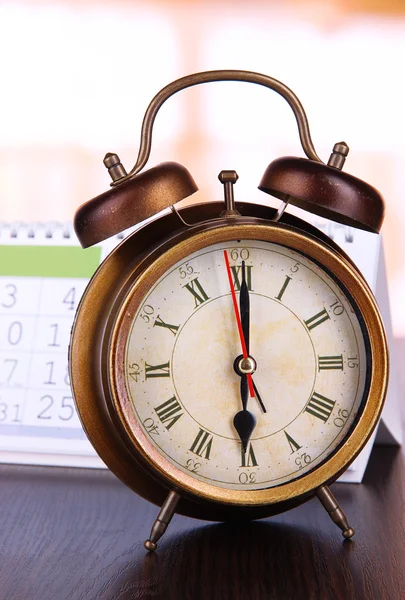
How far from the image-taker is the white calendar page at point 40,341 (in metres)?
1.12

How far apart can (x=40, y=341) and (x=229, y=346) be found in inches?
17.3

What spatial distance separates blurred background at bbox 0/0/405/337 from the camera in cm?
336

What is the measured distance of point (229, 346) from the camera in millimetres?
817

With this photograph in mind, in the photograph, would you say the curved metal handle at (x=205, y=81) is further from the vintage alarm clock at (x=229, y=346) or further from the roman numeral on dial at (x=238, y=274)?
the roman numeral on dial at (x=238, y=274)

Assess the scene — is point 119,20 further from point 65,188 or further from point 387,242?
point 387,242

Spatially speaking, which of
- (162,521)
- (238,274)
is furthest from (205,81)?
(162,521)

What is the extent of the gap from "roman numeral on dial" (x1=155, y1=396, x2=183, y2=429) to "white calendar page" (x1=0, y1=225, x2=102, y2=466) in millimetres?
342

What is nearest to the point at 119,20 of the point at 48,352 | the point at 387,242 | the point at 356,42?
the point at 356,42

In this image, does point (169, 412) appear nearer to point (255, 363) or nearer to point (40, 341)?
point (255, 363)

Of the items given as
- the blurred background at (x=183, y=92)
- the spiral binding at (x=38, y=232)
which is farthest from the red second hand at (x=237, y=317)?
the blurred background at (x=183, y=92)

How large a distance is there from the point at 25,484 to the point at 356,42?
2.87 m

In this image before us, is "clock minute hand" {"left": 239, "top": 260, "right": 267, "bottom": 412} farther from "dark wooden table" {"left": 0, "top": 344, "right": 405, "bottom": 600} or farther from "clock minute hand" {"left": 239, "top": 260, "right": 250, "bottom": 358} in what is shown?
"dark wooden table" {"left": 0, "top": 344, "right": 405, "bottom": 600}

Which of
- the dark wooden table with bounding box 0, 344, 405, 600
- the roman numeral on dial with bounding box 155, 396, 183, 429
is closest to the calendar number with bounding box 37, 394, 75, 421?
the dark wooden table with bounding box 0, 344, 405, 600

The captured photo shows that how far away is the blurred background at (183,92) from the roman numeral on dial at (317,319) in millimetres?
2514
